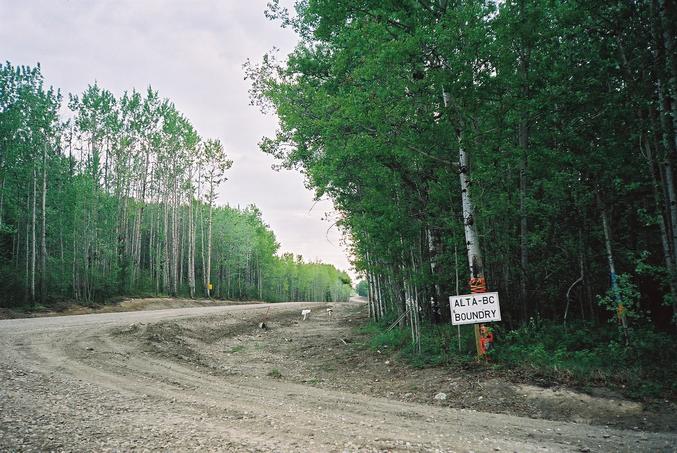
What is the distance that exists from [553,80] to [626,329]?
5.22 metres

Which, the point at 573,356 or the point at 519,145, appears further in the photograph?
the point at 519,145

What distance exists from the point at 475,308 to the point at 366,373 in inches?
117

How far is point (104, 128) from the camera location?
33.5 m

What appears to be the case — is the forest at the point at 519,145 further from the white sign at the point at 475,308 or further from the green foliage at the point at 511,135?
the white sign at the point at 475,308

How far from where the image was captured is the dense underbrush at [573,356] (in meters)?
6.13

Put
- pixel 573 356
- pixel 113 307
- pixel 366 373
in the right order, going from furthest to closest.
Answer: pixel 113 307
pixel 366 373
pixel 573 356

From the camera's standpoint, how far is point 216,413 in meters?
5.25

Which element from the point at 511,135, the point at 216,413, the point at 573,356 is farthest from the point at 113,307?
the point at 573,356

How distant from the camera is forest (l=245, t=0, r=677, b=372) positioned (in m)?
7.08

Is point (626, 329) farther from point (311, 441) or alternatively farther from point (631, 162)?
point (311, 441)

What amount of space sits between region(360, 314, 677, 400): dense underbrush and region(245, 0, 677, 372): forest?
13 cm

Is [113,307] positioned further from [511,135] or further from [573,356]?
[573,356]

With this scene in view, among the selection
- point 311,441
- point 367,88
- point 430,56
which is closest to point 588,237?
point 430,56

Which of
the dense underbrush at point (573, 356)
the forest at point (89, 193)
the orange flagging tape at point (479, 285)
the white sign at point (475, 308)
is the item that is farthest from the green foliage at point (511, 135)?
the forest at point (89, 193)
